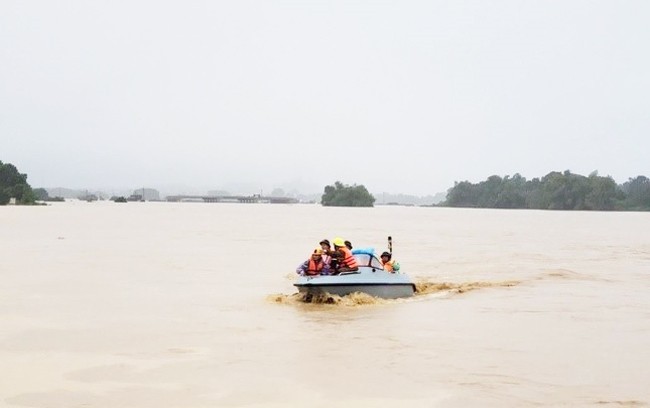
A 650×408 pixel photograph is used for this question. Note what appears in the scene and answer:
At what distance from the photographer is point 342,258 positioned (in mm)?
19000

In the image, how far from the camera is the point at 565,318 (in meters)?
18.4

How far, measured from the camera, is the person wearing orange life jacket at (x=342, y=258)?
62.1ft

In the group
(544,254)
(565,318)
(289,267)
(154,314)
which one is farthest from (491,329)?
(544,254)

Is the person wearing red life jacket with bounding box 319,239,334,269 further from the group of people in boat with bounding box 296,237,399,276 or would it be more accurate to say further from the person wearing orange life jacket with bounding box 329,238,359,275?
the person wearing orange life jacket with bounding box 329,238,359,275

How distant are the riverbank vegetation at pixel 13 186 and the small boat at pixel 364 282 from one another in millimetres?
107395

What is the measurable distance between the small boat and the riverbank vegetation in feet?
352

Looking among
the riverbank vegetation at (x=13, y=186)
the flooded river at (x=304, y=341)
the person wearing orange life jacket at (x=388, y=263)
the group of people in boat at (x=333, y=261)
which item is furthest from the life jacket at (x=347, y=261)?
the riverbank vegetation at (x=13, y=186)

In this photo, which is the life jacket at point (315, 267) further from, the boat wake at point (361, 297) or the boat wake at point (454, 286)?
the boat wake at point (454, 286)

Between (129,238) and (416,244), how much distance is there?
18117 mm

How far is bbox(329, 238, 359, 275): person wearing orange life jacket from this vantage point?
18922 millimetres

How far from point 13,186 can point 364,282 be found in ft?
375

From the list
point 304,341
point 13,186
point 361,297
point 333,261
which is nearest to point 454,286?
point 361,297

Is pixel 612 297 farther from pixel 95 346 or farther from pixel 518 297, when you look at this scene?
pixel 95 346

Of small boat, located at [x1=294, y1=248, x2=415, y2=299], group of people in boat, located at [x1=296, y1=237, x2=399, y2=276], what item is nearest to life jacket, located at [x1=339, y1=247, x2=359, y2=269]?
group of people in boat, located at [x1=296, y1=237, x2=399, y2=276]
